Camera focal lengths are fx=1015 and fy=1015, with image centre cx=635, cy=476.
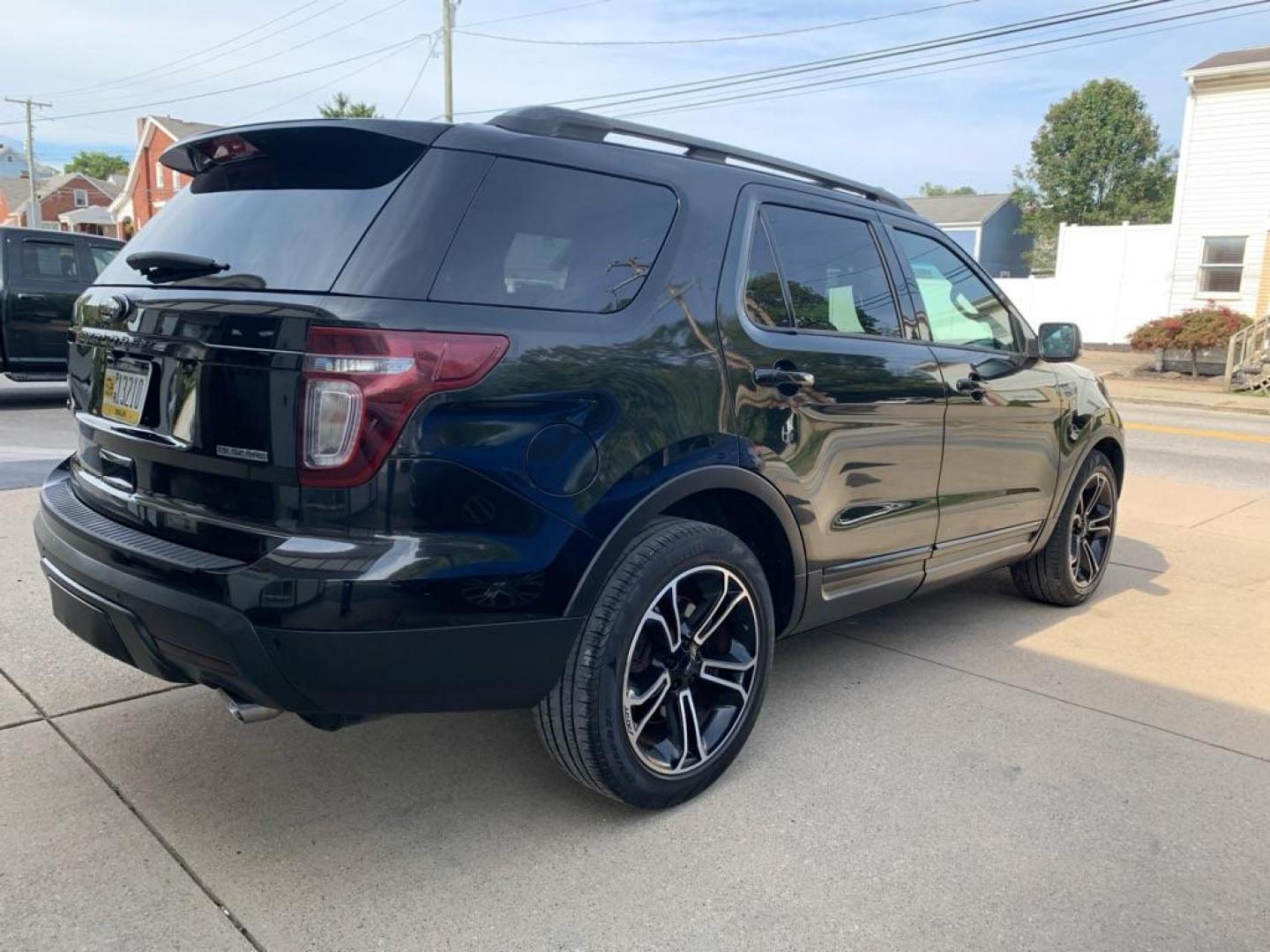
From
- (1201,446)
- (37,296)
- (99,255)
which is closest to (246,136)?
(37,296)

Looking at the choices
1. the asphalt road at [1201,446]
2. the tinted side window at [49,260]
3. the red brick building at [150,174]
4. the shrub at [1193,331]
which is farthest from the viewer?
the red brick building at [150,174]

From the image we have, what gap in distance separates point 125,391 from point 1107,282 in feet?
88.8

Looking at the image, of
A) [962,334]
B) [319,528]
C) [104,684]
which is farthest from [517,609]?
[962,334]

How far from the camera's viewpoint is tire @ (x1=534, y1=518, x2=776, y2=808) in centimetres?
268

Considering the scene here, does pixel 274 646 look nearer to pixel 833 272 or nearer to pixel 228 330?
pixel 228 330

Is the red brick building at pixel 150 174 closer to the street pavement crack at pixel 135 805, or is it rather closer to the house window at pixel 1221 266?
the house window at pixel 1221 266

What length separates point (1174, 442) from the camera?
11828 millimetres

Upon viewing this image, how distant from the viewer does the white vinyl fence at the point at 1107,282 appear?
2469 centimetres

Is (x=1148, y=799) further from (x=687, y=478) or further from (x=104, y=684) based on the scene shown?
(x=104, y=684)

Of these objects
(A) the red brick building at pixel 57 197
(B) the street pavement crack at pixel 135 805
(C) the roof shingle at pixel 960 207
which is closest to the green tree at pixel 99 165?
(A) the red brick building at pixel 57 197

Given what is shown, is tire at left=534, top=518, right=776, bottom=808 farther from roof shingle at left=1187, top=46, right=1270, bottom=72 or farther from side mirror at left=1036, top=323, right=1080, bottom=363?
roof shingle at left=1187, top=46, right=1270, bottom=72

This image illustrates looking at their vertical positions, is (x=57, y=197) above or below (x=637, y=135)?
above

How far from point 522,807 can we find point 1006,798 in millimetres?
1484

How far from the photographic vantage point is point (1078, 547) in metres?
5.14
